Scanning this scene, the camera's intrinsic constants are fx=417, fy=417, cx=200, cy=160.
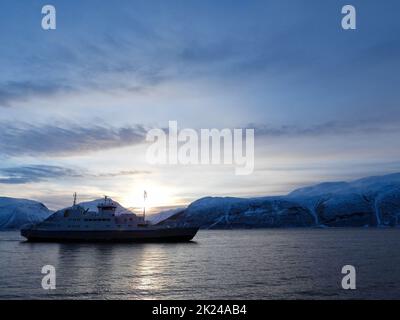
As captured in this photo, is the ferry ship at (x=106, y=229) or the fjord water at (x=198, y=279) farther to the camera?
the ferry ship at (x=106, y=229)

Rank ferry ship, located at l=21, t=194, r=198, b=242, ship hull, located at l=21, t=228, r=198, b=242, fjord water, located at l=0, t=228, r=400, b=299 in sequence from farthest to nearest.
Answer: ferry ship, located at l=21, t=194, r=198, b=242 → ship hull, located at l=21, t=228, r=198, b=242 → fjord water, located at l=0, t=228, r=400, b=299

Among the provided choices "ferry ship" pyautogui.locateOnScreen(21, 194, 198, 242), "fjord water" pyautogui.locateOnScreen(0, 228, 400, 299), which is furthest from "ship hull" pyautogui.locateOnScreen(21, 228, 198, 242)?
"fjord water" pyautogui.locateOnScreen(0, 228, 400, 299)

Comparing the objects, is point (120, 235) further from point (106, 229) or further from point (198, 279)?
point (198, 279)

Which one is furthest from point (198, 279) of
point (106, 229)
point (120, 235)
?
point (106, 229)

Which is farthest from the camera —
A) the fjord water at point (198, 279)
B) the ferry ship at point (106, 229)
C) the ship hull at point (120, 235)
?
the ferry ship at point (106, 229)

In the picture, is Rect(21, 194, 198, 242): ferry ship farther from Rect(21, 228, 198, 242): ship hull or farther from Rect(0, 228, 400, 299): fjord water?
Rect(0, 228, 400, 299): fjord water

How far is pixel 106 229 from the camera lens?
347 feet

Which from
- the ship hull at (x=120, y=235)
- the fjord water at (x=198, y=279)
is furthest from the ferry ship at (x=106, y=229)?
the fjord water at (x=198, y=279)

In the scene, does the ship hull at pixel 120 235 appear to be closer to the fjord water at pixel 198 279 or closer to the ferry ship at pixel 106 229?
the ferry ship at pixel 106 229

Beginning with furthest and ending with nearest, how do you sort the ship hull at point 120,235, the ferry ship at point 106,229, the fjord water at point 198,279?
the ferry ship at point 106,229 < the ship hull at point 120,235 < the fjord water at point 198,279

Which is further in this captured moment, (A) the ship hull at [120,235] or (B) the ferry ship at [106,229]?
(B) the ferry ship at [106,229]

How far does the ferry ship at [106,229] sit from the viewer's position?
106 meters

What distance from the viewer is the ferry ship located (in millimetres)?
105625
